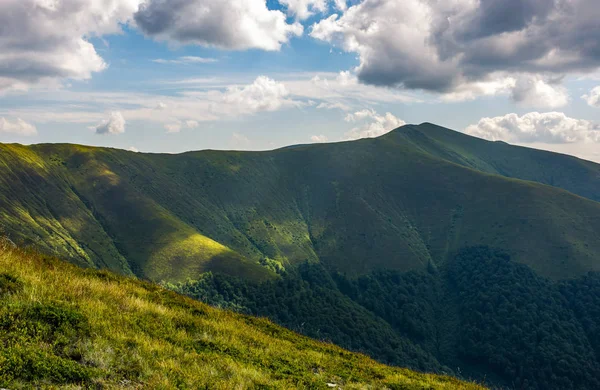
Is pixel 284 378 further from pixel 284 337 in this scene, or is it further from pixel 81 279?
pixel 81 279

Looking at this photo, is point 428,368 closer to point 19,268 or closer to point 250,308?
point 250,308

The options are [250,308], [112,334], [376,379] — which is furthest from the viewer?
[250,308]

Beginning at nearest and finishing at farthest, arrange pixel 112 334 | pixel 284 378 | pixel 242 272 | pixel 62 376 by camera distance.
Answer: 1. pixel 62 376
2. pixel 112 334
3. pixel 284 378
4. pixel 242 272

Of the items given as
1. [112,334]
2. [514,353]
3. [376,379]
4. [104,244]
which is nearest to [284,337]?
[376,379]

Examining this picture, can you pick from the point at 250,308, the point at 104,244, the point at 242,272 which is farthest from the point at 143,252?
the point at 250,308

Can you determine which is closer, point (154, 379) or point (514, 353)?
point (154, 379)

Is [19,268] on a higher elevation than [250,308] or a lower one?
higher

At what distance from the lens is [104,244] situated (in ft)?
621

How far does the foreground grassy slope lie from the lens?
34.4 ft

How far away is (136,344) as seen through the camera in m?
12.5

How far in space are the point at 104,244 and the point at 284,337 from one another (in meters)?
196

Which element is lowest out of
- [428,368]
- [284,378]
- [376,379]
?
[428,368]

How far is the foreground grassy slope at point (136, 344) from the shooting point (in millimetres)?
10500

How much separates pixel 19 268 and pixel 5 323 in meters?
4.07
